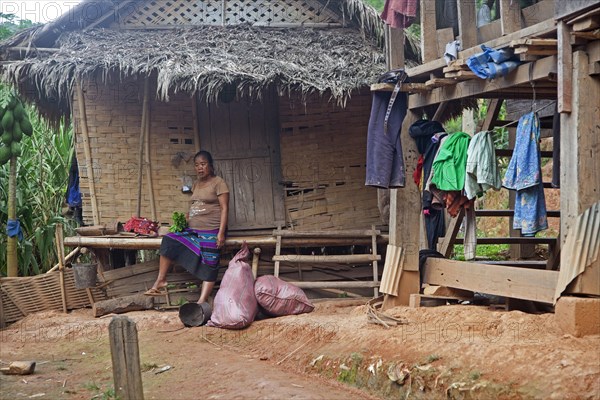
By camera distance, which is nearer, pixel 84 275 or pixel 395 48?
pixel 395 48

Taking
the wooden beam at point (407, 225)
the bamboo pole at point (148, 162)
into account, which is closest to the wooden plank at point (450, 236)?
the wooden beam at point (407, 225)

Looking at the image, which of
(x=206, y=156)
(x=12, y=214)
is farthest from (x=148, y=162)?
(x=12, y=214)

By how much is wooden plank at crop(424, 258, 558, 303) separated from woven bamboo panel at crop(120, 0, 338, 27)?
184 inches

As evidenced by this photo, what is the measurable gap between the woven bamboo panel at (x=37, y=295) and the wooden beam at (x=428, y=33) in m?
5.70

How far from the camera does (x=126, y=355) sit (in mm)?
6180

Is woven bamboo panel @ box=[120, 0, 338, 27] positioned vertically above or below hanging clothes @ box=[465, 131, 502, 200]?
above

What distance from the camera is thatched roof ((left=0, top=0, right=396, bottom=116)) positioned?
35.3ft

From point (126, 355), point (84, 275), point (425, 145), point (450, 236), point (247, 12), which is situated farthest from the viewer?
point (247, 12)

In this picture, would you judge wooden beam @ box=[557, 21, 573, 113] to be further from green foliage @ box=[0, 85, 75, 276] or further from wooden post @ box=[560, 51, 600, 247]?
green foliage @ box=[0, 85, 75, 276]

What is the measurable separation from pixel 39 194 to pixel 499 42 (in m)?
8.67

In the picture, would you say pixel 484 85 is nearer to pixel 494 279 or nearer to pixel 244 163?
pixel 494 279

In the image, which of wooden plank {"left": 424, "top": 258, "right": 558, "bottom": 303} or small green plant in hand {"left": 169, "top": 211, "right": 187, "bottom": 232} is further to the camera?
small green plant in hand {"left": 169, "top": 211, "right": 187, "bottom": 232}

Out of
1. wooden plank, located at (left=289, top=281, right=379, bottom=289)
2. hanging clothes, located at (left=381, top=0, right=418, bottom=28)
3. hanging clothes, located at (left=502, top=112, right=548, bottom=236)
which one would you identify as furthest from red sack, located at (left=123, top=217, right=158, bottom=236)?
hanging clothes, located at (left=502, top=112, right=548, bottom=236)

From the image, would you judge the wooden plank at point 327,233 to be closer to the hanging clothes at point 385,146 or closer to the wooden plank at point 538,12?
the hanging clothes at point 385,146
